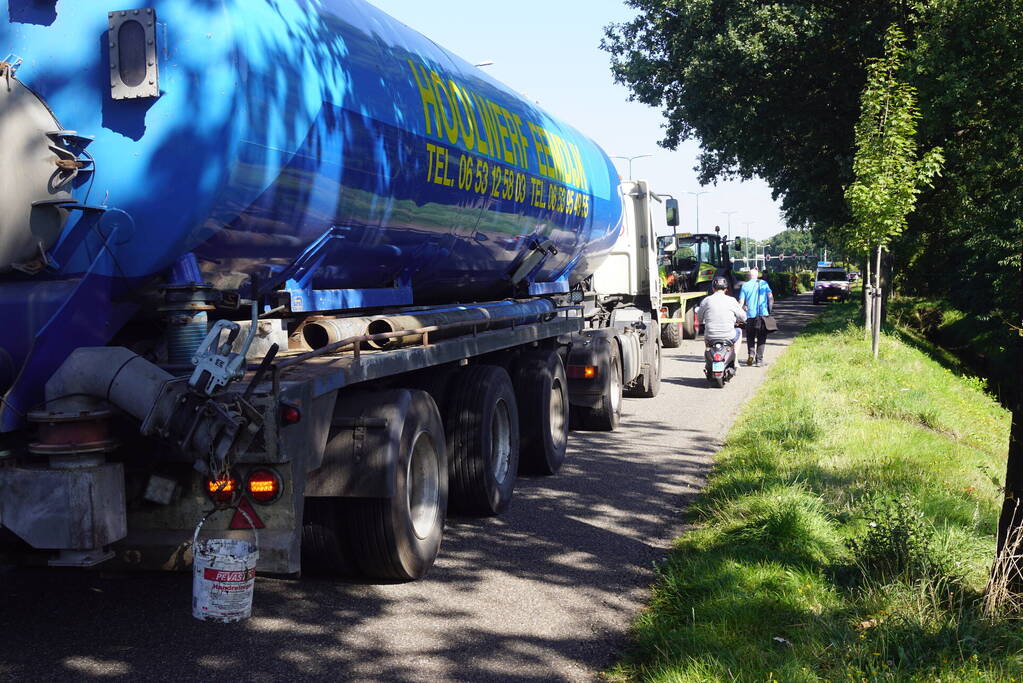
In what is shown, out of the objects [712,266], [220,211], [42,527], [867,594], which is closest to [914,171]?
[712,266]

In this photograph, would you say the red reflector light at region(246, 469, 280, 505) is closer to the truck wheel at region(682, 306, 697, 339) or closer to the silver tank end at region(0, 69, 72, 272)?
the silver tank end at region(0, 69, 72, 272)

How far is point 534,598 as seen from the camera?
541cm

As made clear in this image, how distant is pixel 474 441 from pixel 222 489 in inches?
113

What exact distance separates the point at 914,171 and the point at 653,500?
11691 millimetres

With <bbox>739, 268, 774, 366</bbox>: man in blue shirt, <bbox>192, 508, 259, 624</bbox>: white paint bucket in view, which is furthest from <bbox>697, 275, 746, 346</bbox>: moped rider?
<bbox>192, 508, 259, 624</bbox>: white paint bucket

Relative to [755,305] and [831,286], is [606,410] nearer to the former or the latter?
[755,305]

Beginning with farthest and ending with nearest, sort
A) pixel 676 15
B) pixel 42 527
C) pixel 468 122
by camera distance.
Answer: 1. pixel 676 15
2. pixel 468 122
3. pixel 42 527

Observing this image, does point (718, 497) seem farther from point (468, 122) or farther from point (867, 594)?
point (468, 122)

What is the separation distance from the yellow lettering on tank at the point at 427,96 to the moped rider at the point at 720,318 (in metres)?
8.96

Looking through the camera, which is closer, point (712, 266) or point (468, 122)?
point (468, 122)

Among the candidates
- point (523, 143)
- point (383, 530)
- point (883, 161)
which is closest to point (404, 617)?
point (383, 530)

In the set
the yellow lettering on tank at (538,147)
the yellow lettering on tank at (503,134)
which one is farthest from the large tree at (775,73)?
the yellow lettering on tank at (503,134)

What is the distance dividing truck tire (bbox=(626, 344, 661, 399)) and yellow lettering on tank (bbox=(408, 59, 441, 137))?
331 inches

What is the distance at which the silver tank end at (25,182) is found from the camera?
4207 mm
